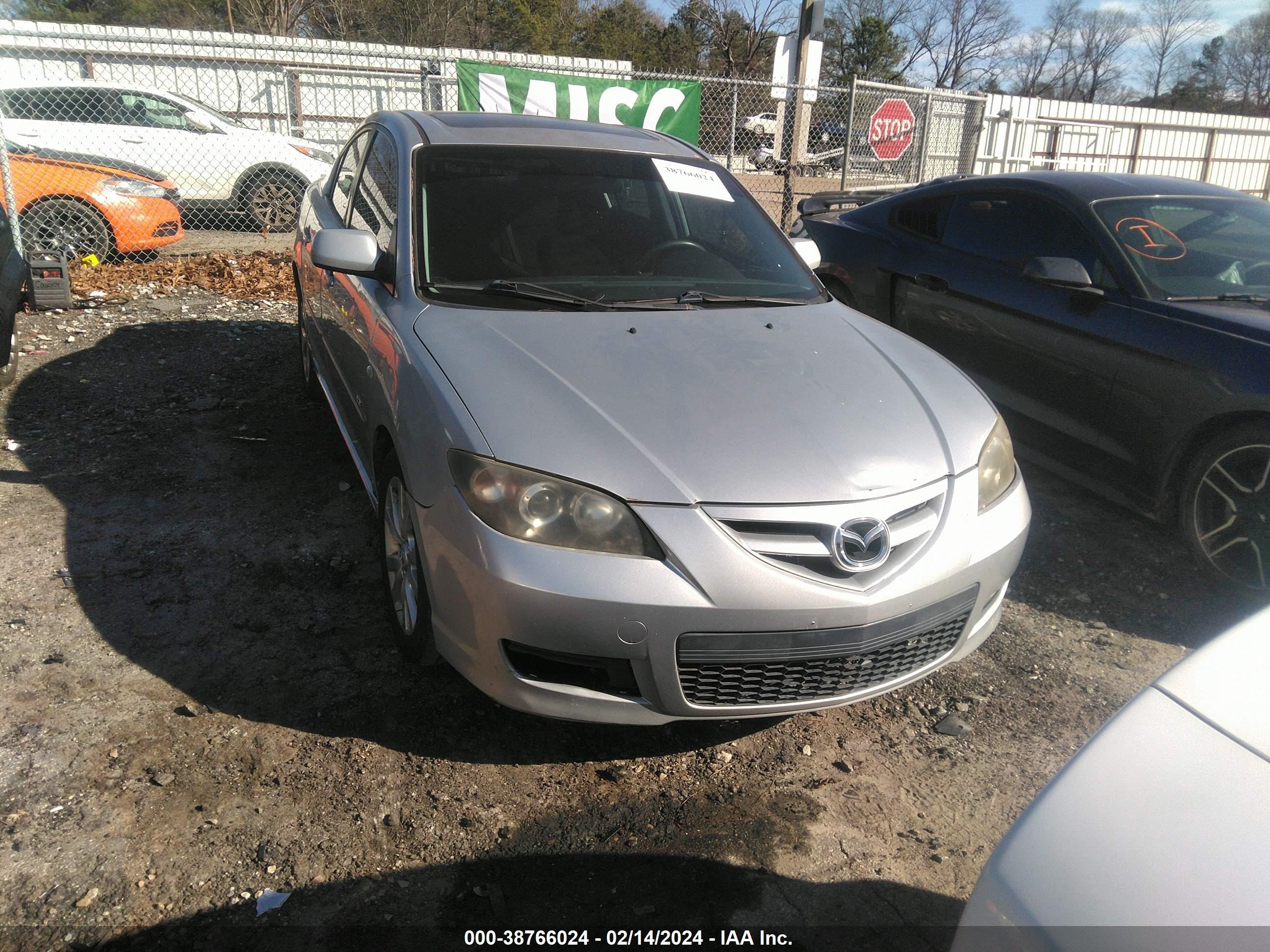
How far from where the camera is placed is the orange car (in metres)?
8.07

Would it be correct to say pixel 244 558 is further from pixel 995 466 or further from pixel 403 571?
pixel 995 466

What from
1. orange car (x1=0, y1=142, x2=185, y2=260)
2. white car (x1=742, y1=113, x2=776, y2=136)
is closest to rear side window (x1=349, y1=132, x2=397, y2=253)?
orange car (x1=0, y1=142, x2=185, y2=260)

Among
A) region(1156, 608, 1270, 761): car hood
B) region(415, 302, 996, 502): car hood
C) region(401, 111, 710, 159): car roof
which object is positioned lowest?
region(1156, 608, 1270, 761): car hood

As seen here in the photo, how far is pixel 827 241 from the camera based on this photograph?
6176 mm

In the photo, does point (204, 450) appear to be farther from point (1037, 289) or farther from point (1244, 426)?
point (1244, 426)

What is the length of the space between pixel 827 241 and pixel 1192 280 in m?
2.34

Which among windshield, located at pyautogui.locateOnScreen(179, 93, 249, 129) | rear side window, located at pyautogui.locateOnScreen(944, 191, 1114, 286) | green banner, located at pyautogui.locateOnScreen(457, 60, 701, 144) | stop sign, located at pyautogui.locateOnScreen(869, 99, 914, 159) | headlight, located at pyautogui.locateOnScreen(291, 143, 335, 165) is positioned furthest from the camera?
stop sign, located at pyautogui.locateOnScreen(869, 99, 914, 159)

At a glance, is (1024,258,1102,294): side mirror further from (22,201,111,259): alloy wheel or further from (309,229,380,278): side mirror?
(22,201,111,259): alloy wheel

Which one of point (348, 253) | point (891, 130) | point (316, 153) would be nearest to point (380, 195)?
point (348, 253)

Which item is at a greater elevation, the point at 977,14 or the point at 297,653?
the point at 977,14

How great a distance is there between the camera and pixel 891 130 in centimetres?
1213

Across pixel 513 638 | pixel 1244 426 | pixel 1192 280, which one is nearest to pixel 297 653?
pixel 513 638

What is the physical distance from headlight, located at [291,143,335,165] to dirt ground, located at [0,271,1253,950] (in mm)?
7872

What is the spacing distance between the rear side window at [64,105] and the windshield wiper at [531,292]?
29.4 feet
